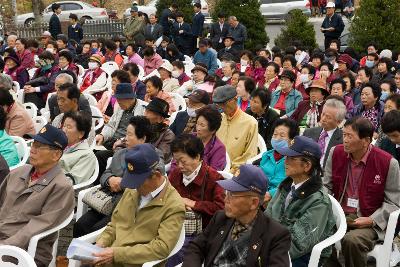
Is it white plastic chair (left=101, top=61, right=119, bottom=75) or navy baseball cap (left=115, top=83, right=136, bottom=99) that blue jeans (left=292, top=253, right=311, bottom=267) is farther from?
white plastic chair (left=101, top=61, right=119, bottom=75)

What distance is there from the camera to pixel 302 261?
4402 millimetres

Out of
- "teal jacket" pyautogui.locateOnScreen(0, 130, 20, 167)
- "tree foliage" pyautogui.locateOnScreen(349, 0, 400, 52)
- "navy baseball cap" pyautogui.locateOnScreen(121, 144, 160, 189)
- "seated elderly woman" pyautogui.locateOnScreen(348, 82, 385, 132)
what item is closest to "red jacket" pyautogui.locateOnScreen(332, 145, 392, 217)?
"navy baseball cap" pyautogui.locateOnScreen(121, 144, 160, 189)

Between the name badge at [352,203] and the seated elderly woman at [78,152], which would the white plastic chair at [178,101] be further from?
the name badge at [352,203]

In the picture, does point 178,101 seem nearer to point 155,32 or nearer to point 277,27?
point 155,32

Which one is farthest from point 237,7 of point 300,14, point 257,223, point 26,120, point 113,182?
point 257,223

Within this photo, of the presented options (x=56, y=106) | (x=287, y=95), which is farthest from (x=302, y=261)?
(x=287, y=95)

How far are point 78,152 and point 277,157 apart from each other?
5.59ft

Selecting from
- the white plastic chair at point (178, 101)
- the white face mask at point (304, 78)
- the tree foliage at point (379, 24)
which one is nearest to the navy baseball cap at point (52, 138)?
the white plastic chair at point (178, 101)

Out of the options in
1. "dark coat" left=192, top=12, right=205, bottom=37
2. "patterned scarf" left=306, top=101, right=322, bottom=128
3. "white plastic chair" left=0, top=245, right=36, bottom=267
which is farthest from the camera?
"dark coat" left=192, top=12, right=205, bottom=37

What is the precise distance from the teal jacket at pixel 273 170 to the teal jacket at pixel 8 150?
7.20 ft

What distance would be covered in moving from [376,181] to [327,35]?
37.3 ft

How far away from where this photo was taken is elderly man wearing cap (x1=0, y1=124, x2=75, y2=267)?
183 inches

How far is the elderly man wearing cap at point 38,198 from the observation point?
4.64 metres

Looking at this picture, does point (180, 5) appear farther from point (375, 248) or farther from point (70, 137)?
point (375, 248)
